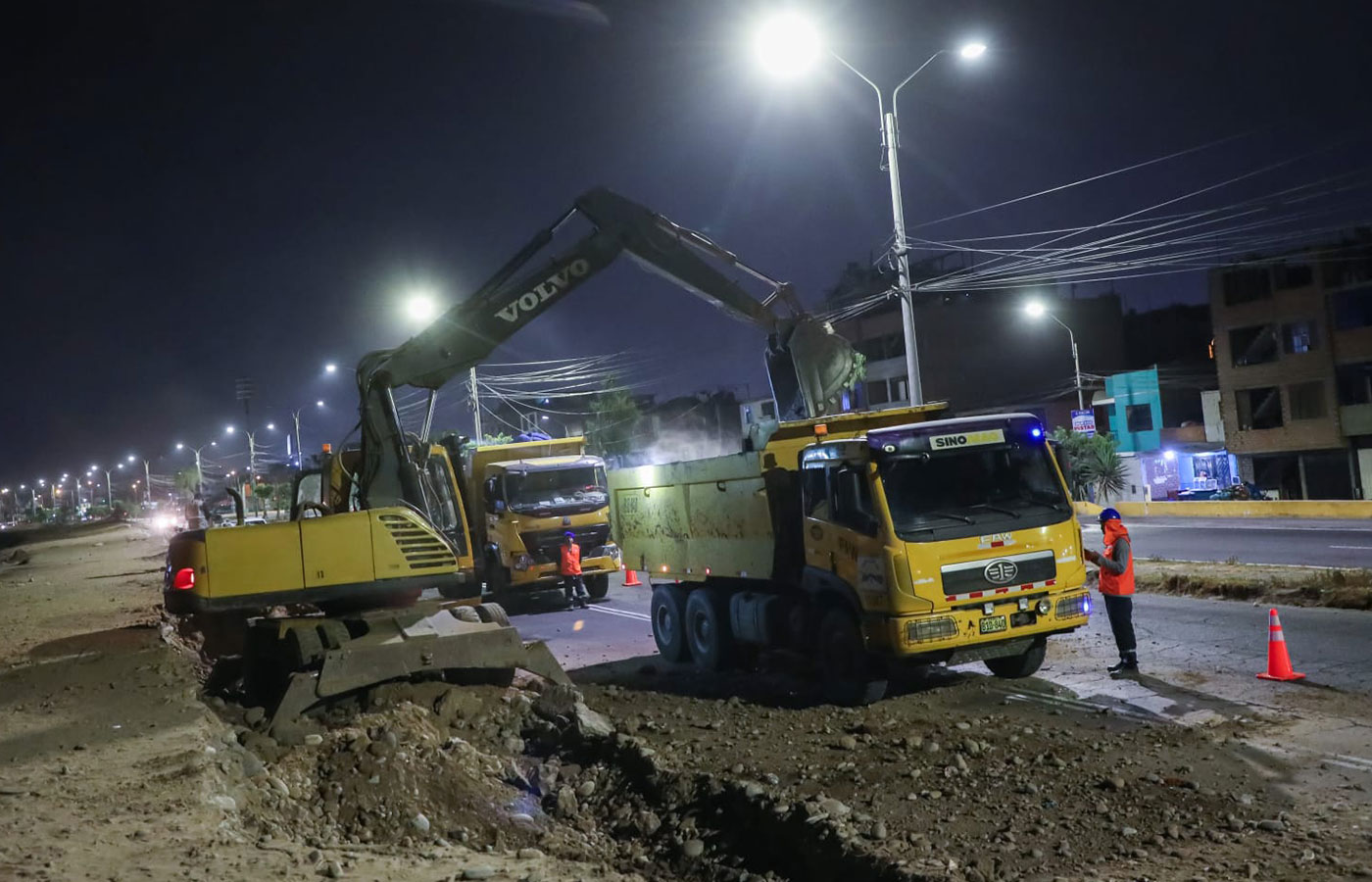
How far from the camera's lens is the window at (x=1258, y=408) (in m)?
46.2

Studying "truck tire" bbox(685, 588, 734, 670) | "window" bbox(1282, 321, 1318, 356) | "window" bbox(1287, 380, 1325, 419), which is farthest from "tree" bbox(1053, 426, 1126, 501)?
"truck tire" bbox(685, 588, 734, 670)

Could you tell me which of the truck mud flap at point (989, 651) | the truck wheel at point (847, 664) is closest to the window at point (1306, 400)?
the truck mud flap at point (989, 651)

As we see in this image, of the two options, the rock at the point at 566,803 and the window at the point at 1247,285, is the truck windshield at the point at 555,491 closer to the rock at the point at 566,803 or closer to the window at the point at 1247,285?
the rock at the point at 566,803

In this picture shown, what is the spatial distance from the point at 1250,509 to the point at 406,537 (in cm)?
3271

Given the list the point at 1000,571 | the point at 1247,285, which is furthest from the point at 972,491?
the point at 1247,285

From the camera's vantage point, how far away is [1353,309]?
42312 mm

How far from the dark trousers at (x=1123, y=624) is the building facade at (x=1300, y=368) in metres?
34.4

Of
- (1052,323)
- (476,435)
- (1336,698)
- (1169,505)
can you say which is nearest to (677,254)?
(1336,698)

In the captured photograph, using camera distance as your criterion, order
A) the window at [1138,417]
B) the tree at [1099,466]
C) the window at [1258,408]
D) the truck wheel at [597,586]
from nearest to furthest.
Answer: the truck wheel at [597,586] → the tree at [1099,466] → the window at [1258,408] → the window at [1138,417]

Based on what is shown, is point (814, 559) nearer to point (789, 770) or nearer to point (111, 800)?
point (789, 770)

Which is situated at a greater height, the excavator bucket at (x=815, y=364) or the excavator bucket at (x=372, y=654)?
the excavator bucket at (x=815, y=364)

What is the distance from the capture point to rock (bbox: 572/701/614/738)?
8818 mm

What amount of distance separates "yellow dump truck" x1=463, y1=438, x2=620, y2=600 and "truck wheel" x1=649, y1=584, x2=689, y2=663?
251 inches

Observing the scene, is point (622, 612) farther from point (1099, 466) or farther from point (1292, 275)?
point (1292, 275)
